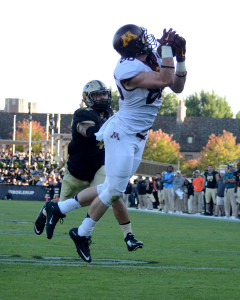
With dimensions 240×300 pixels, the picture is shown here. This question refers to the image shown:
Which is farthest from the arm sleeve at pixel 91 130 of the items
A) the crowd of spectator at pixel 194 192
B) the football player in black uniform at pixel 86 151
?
the crowd of spectator at pixel 194 192

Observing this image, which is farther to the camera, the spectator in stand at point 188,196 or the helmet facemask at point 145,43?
the spectator in stand at point 188,196

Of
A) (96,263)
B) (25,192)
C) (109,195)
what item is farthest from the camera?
(25,192)

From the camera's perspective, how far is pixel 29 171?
4466 centimetres

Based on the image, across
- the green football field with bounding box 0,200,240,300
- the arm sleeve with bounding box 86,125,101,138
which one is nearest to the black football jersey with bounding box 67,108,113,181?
the arm sleeve with bounding box 86,125,101,138

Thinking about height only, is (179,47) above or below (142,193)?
above

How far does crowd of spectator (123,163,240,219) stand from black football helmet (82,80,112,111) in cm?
1351

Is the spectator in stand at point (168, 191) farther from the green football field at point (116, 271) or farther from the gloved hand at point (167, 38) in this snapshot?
the gloved hand at point (167, 38)

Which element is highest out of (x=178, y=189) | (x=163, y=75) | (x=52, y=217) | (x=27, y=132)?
(x=163, y=75)

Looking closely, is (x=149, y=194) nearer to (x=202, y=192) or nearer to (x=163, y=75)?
(x=202, y=192)

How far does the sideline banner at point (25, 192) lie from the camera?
37750 mm

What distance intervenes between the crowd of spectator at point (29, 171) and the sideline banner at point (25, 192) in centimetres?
60

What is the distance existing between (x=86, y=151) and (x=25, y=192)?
98.3ft

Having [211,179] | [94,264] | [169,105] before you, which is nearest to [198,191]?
[211,179]

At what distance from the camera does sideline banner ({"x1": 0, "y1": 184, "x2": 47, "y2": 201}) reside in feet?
124
